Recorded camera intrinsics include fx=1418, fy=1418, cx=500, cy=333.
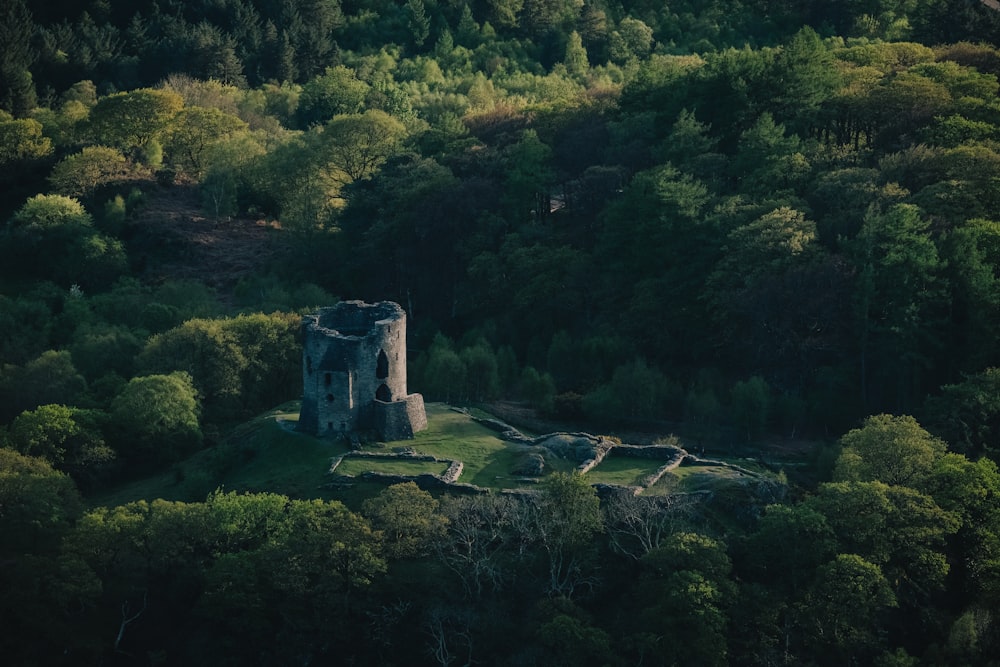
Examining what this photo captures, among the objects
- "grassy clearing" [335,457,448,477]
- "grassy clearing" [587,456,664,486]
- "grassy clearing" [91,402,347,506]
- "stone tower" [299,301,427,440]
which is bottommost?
"grassy clearing" [91,402,347,506]

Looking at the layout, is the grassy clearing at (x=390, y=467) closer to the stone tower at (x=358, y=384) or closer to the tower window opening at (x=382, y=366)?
the stone tower at (x=358, y=384)

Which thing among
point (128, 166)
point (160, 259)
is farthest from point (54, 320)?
point (128, 166)

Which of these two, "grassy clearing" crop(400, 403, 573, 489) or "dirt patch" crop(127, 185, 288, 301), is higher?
"dirt patch" crop(127, 185, 288, 301)

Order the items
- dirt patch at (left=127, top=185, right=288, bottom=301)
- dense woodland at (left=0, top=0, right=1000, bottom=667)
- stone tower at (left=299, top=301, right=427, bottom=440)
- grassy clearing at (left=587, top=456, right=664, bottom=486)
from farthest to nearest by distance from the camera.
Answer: dirt patch at (left=127, top=185, right=288, bottom=301) → stone tower at (left=299, top=301, right=427, bottom=440) → grassy clearing at (left=587, top=456, right=664, bottom=486) → dense woodland at (left=0, top=0, right=1000, bottom=667)

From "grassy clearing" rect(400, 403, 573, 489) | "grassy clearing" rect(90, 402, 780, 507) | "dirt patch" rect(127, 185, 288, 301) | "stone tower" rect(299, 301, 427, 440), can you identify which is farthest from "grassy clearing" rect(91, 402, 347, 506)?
"dirt patch" rect(127, 185, 288, 301)

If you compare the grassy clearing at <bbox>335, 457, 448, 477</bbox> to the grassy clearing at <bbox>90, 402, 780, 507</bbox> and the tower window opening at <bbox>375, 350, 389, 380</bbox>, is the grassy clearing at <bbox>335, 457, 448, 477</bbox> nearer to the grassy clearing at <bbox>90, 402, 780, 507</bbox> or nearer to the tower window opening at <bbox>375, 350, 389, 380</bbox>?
the grassy clearing at <bbox>90, 402, 780, 507</bbox>

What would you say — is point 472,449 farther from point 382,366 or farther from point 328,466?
point 328,466

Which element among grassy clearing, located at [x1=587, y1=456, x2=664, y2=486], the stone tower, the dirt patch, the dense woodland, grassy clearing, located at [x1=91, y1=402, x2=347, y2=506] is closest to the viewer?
the dense woodland
